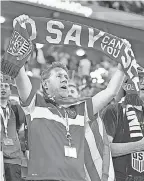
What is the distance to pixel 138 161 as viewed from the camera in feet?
11.8

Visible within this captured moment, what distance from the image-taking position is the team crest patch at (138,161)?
357 centimetres

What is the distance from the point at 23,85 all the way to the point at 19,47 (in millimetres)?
255

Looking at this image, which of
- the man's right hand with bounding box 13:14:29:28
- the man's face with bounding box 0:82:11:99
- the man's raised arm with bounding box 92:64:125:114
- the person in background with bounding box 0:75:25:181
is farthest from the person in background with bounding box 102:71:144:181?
the man's right hand with bounding box 13:14:29:28

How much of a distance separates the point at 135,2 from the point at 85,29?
7.05 m

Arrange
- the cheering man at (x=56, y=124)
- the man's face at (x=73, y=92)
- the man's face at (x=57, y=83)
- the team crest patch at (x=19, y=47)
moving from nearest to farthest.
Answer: the cheering man at (x=56, y=124) < the team crest patch at (x=19, y=47) < the man's face at (x=57, y=83) < the man's face at (x=73, y=92)

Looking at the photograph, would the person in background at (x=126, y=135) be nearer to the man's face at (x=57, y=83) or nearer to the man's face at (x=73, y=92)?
the man's face at (x=57, y=83)

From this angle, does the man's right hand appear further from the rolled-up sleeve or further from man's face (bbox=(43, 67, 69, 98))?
the rolled-up sleeve

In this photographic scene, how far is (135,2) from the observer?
33.7ft

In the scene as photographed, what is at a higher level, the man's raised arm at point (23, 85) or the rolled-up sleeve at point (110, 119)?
the man's raised arm at point (23, 85)

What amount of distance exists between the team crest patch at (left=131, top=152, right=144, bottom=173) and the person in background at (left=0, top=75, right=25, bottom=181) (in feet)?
2.78

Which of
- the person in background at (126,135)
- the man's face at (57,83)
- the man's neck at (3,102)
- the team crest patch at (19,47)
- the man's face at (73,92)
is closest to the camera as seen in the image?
the team crest patch at (19,47)

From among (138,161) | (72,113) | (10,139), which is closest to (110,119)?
(138,161)

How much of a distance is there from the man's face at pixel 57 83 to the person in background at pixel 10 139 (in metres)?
0.51

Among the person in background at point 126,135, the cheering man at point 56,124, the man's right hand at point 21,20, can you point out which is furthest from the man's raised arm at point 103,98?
the man's right hand at point 21,20
